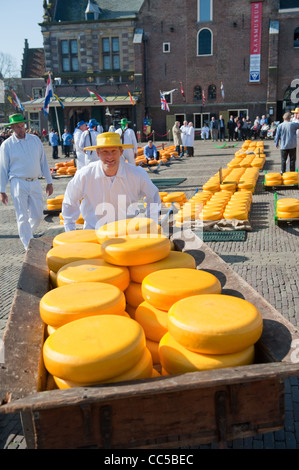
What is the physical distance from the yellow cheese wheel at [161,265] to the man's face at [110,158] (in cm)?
142

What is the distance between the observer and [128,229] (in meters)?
3.73

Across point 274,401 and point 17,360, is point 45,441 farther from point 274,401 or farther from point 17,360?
point 274,401

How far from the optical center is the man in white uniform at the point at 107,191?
4.58 m

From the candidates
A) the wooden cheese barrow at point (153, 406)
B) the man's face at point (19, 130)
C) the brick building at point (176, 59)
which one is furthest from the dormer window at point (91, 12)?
the wooden cheese barrow at point (153, 406)

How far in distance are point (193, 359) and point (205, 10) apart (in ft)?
138

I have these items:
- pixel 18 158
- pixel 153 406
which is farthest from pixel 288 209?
pixel 153 406

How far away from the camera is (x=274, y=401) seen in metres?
2.23

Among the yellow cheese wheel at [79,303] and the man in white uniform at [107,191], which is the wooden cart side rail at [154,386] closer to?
the yellow cheese wheel at [79,303]

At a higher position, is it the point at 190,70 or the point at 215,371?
the point at 190,70

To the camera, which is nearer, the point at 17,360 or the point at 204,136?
the point at 17,360

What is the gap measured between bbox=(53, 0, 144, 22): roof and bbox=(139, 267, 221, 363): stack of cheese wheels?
139 ft
